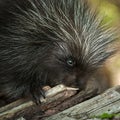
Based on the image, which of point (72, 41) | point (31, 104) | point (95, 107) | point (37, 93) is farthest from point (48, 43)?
point (95, 107)

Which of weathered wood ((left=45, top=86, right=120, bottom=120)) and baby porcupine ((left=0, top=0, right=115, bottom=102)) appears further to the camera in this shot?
baby porcupine ((left=0, top=0, right=115, bottom=102))

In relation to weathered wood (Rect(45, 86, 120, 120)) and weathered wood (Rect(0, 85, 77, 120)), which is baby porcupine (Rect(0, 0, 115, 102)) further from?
weathered wood (Rect(45, 86, 120, 120))

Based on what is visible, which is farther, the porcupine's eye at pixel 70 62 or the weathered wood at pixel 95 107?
the porcupine's eye at pixel 70 62

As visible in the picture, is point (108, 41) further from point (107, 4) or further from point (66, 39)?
point (107, 4)

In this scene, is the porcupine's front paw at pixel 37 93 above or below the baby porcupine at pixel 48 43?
below

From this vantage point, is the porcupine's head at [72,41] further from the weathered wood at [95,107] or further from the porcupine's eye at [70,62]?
the weathered wood at [95,107]

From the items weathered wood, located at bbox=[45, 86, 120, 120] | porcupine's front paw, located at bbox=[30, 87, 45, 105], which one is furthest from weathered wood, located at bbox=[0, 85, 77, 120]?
weathered wood, located at bbox=[45, 86, 120, 120]

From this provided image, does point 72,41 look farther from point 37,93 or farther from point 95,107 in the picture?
point 95,107

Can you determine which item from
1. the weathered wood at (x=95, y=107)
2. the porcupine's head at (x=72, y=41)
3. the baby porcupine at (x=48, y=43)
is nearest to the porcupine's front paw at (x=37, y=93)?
the baby porcupine at (x=48, y=43)
